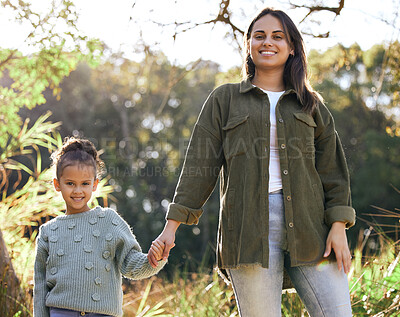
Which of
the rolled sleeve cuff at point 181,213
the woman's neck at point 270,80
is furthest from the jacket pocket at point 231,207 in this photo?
the woman's neck at point 270,80

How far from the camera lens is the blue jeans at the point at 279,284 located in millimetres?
2090

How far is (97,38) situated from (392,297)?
287 centimetres

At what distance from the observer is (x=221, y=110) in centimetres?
235

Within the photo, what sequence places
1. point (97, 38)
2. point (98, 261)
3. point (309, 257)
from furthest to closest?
point (97, 38), point (98, 261), point (309, 257)

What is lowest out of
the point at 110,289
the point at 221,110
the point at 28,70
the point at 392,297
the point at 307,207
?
the point at 392,297

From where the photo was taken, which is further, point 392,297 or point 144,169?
point 144,169

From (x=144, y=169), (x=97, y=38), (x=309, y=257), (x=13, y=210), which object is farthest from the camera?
(x=144, y=169)

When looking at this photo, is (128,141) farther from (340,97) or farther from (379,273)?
(379,273)

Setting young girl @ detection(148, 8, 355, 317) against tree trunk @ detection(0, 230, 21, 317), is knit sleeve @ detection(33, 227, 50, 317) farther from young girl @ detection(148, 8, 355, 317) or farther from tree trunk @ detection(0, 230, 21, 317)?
tree trunk @ detection(0, 230, 21, 317)

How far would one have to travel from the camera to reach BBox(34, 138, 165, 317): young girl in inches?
88.4

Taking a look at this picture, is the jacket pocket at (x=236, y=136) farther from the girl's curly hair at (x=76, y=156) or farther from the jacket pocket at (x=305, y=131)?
the girl's curly hair at (x=76, y=156)

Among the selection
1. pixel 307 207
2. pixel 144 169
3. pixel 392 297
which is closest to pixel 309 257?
pixel 307 207

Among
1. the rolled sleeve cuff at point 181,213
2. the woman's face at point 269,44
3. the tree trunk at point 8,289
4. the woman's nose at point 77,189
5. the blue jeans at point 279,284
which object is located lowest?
the tree trunk at point 8,289

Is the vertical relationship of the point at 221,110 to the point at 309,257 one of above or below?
above
